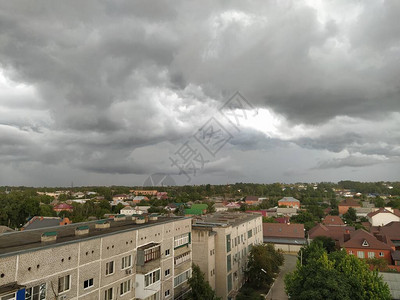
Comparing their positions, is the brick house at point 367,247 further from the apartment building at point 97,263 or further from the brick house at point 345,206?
the brick house at point 345,206

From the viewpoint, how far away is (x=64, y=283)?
15.1 meters

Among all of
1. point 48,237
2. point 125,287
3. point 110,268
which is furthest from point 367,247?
point 48,237

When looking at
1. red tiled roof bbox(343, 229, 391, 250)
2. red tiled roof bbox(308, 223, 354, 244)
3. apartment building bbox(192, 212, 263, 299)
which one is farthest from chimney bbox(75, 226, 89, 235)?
red tiled roof bbox(308, 223, 354, 244)

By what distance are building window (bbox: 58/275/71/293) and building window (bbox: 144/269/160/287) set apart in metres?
7.07

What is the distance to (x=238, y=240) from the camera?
39.0 m

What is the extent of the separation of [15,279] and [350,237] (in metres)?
55.1

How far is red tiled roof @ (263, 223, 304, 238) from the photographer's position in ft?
203

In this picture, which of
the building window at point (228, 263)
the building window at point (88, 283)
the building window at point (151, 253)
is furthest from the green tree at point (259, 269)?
the building window at point (88, 283)

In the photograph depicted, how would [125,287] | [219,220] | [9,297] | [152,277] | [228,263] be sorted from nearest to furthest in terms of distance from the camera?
[9,297]
[125,287]
[152,277]
[228,263]
[219,220]

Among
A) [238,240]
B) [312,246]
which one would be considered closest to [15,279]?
[238,240]

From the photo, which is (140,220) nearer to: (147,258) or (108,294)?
(147,258)

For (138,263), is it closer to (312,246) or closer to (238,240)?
(238,240)

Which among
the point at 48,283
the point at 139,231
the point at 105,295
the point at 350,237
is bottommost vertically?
the point at 350,237

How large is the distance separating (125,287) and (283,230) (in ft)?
167
